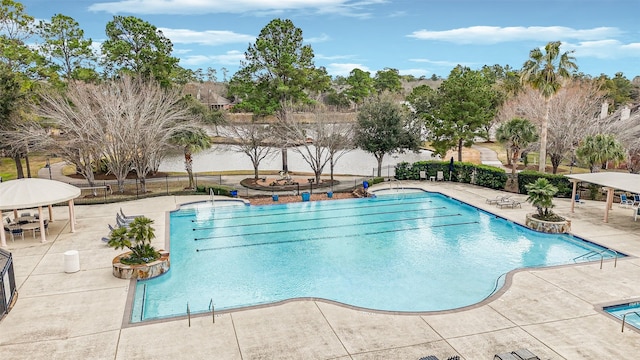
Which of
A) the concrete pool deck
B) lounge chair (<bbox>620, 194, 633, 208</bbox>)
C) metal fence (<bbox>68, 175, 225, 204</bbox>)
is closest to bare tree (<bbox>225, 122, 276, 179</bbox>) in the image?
metal fence (<bbox>68, 175, 225, 204</bbox>)

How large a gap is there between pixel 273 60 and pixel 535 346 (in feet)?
98.1

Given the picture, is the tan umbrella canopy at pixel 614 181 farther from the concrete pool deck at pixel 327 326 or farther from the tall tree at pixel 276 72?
the tall tree at pixel 276 72

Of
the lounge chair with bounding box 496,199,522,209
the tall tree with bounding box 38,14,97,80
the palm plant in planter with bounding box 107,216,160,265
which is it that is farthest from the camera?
the tall tree with bounding box 38,14,97,80

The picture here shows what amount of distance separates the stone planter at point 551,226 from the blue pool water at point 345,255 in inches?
16.3

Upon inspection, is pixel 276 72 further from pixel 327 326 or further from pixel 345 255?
pixel 327 326

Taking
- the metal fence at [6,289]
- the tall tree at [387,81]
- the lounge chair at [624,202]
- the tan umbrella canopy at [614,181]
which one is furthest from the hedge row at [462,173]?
the tall tree at [387,81]

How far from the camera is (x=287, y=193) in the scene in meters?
29.8

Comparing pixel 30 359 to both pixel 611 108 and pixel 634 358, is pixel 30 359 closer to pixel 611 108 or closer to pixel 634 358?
pixel 634 358

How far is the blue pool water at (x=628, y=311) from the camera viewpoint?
12.2 m

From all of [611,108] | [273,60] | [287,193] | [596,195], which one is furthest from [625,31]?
[287,193]

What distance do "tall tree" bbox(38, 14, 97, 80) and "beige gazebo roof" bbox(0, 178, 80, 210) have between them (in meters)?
22.3

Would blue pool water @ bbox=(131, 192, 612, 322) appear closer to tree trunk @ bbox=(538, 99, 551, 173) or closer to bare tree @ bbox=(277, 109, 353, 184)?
bare tree @ bbox=(277, 109, 353, 184)

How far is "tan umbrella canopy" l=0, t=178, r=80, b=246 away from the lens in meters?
18.0

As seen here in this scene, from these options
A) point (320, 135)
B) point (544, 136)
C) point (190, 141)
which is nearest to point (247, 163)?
point (190, 141)
